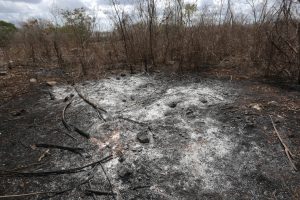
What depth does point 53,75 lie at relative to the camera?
18.2ft

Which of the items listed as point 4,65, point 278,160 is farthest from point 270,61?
point 4,65

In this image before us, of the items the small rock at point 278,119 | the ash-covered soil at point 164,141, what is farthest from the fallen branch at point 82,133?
the small rock at point 278,119

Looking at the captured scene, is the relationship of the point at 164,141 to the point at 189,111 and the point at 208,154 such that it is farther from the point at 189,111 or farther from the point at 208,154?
the point at 189,111

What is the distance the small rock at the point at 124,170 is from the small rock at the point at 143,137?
0.41 m

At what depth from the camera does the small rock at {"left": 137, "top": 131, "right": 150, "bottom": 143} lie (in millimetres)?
2793

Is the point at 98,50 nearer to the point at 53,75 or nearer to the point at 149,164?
the point at 53,75

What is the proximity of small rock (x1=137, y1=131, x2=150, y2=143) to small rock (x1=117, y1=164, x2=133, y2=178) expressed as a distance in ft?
1.34

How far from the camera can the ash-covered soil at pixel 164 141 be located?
2193mm

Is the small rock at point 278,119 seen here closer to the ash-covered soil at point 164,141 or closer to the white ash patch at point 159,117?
the ash-covered soil at point 164,141

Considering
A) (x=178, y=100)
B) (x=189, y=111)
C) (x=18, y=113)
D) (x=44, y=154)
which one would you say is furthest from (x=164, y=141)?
(x=18, y=113)

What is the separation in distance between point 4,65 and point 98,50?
2258 millimetres

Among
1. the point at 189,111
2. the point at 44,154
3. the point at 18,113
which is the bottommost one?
the point at 44,154

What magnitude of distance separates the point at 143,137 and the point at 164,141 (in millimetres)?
224

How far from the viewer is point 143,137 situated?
9.29 feet
